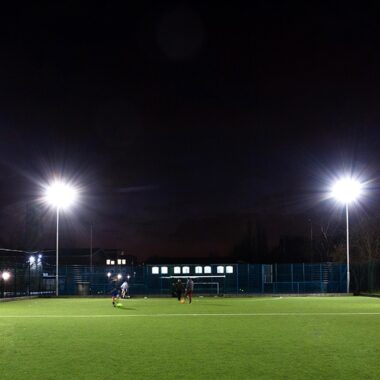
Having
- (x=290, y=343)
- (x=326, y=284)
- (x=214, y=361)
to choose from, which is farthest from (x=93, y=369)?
(x=326, y=284)

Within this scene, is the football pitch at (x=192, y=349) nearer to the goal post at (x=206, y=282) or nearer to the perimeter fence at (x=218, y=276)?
the perimeter fence at (x=218, y=276)

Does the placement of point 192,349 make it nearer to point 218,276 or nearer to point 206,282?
point 218,276

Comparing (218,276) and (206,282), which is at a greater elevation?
(218,276)

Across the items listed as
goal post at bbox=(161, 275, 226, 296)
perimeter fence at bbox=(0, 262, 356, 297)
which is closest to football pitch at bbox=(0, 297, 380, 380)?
perimeter fence at bbox=(0, 262, 356, 297)

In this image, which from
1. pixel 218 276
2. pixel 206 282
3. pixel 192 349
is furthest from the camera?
pixel 206 282

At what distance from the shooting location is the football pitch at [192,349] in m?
10.5

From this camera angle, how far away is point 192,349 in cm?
1345

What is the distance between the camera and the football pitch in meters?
10.5

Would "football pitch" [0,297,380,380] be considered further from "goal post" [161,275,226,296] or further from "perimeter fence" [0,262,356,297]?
"goal post" [161,275,226,296]

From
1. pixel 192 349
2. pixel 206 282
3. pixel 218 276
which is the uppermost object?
pixel 218 276

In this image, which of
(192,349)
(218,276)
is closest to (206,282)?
(218,276)

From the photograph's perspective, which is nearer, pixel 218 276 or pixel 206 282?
pixel 218 276

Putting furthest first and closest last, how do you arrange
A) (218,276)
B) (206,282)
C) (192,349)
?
(206,282)
(218,276)
(192,349)

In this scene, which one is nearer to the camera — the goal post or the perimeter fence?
the perimeter fence
